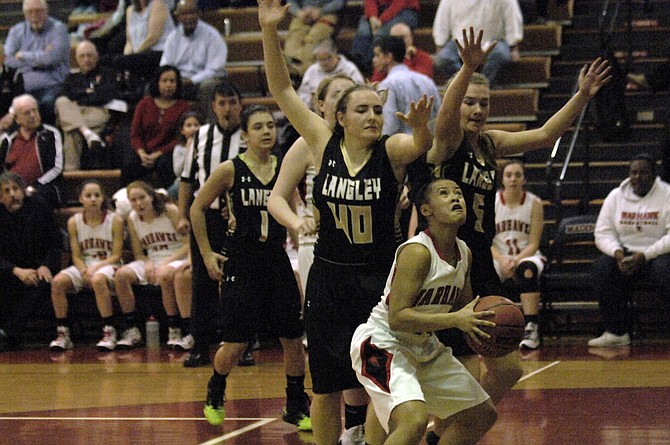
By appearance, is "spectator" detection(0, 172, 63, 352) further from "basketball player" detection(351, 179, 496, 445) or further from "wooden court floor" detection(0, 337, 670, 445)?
"basketball player" detection(351, 179, 496, 445)

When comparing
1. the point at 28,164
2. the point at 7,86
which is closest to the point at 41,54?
the point at 7,86

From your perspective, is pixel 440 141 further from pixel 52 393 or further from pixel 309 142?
pixel 52 393

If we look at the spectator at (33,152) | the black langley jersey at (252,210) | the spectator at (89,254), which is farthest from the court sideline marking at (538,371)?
the spectator at (33,152)

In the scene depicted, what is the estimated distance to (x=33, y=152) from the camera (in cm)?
1158

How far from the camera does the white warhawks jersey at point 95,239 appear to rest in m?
10.9

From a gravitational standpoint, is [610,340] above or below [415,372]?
below

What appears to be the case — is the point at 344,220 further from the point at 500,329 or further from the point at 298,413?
the point at 298,413

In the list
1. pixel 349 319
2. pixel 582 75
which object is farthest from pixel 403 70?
pixel 349 319

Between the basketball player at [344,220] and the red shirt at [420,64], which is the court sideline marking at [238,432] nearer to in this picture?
the basketball player at [344,220]

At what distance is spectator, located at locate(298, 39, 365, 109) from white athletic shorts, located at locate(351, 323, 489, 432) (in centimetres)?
625

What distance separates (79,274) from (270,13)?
6.07 m

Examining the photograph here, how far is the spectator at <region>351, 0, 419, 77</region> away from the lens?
1224 centimetres

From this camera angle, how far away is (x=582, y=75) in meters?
5.58

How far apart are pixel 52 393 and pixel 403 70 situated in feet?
11.4
